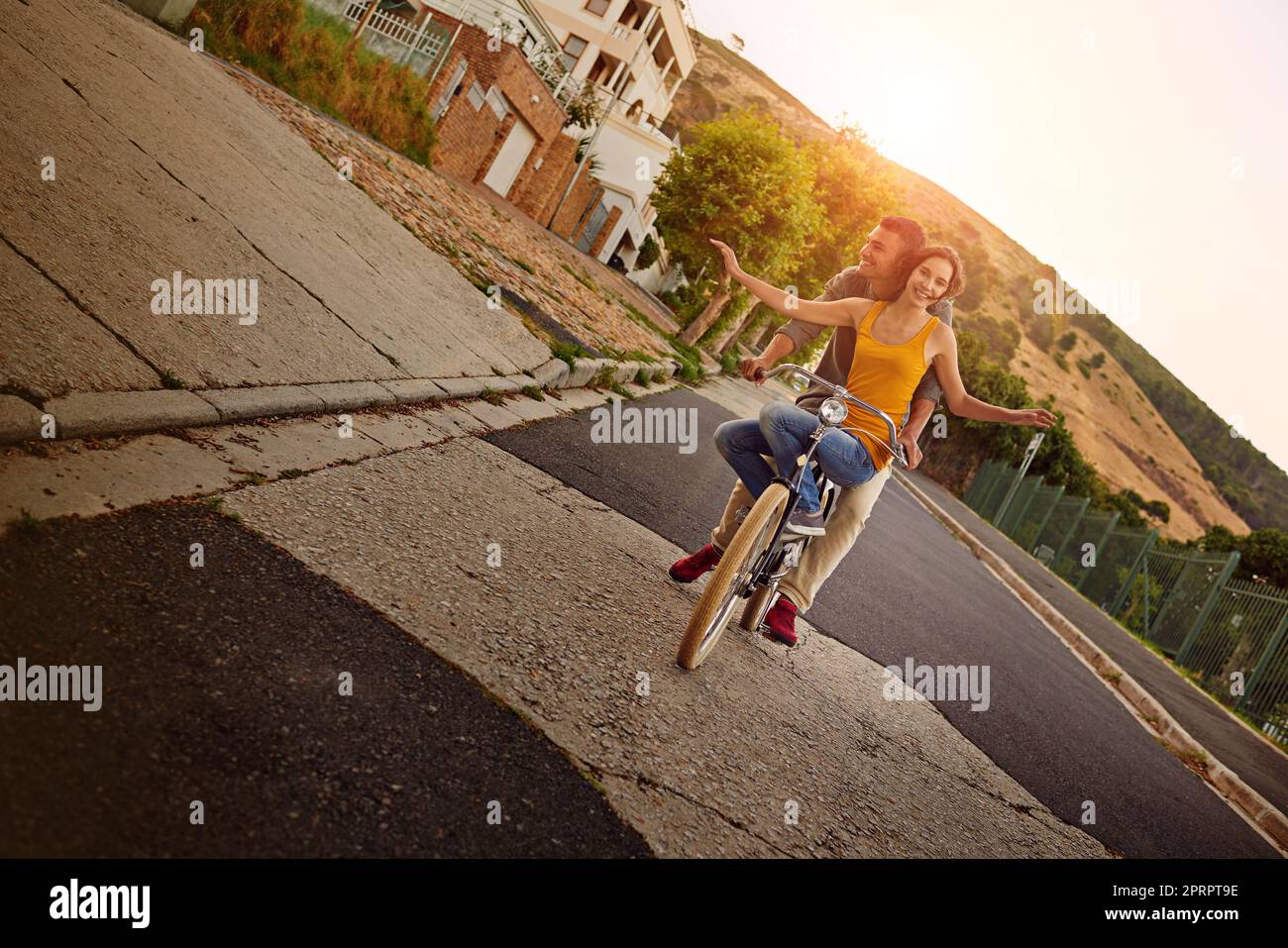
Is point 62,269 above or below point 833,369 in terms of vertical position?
below

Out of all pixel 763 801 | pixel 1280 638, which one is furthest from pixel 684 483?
pixel 1280 638

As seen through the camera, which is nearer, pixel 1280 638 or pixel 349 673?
pixel 349 673

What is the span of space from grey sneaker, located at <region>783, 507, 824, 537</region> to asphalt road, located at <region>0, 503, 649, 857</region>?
205cm

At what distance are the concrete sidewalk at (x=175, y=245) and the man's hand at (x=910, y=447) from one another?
3148 mm

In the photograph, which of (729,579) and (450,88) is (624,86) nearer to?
(450,88)

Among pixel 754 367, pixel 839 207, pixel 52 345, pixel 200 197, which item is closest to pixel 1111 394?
pixel 839 207

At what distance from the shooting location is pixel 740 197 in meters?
23.8

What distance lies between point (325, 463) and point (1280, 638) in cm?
1541

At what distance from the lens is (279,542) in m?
2.75

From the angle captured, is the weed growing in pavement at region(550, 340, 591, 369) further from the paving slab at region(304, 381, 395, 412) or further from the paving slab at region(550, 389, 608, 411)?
the paving slab at region(304, 381, 395, 412)

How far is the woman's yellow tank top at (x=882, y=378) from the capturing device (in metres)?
4.05

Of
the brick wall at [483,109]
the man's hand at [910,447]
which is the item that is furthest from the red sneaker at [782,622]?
the brick wall at [483,109]

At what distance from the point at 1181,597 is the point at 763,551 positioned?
16.9m

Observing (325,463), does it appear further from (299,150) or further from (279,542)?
(299,150)
